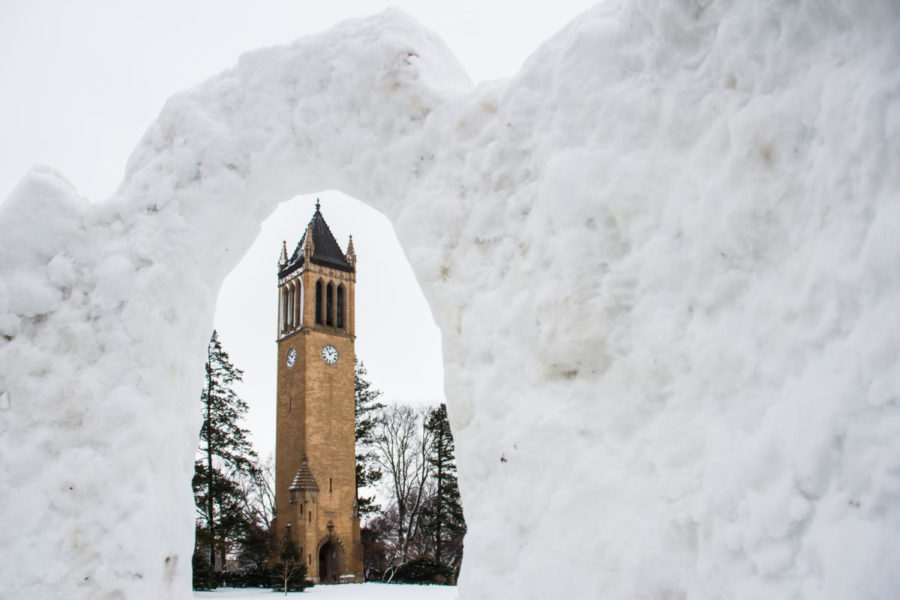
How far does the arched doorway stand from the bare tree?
11.8 feet

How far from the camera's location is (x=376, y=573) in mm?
33188

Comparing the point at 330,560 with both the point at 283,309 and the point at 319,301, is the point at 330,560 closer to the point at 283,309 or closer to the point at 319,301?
the point at 319,301

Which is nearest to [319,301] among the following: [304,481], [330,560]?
[304,481]

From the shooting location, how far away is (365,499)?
3881cm

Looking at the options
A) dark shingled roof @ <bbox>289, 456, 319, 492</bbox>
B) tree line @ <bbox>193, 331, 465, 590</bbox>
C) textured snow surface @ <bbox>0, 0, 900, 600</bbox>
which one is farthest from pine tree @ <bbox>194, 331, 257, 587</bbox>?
textured snow surface @ <bbox>0, 0, 900, 600</bbox>

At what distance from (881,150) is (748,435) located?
0.94m

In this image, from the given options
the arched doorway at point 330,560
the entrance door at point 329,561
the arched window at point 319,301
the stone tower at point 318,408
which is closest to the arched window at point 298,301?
the stone tower at point 318,408

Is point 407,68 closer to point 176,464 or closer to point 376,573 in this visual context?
point 176,464

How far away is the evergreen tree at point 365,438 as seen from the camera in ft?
127

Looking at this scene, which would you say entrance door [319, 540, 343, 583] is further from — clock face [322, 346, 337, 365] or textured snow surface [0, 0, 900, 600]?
textured snow surface [0, 0, 900, 600]

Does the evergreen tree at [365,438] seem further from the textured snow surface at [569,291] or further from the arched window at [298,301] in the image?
the textured snow surface at [569,291]

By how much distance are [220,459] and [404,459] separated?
1521 centimetres

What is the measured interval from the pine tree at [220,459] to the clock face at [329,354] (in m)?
10.9

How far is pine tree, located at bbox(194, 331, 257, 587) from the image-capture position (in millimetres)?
24406
